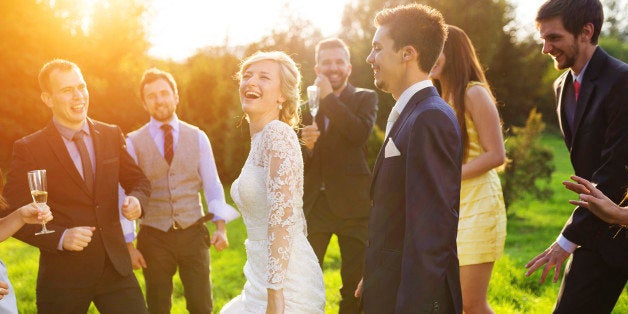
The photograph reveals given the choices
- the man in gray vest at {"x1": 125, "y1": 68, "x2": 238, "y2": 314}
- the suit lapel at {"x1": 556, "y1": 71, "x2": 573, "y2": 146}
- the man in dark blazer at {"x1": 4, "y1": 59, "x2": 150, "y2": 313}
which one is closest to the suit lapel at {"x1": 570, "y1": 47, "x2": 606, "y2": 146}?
the suit lapel at {"x1": 556, "y1": 71, "x2": 573, "y2": 146}

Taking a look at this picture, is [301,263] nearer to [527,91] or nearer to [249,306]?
[249,306]

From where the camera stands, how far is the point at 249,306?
334cm

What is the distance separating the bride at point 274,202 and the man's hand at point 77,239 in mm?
1117

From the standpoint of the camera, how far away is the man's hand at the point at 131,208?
437cm

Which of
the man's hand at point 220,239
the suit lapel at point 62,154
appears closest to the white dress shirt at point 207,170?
the man's hand at point 220,239

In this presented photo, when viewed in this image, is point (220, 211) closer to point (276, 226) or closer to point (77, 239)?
point (77, 239)

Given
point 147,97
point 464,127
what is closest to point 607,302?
point 464,127

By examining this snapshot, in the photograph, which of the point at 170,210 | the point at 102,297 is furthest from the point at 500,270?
the point at 102,297

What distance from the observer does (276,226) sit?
318 centimetres

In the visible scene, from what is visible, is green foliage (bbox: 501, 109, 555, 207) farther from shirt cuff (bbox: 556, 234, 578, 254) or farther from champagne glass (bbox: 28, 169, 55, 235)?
champagne glass (bbox: 28, 169, 55, 235)

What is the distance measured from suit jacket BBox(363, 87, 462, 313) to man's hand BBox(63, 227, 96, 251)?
2045mm

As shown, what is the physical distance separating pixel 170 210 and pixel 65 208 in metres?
1.15

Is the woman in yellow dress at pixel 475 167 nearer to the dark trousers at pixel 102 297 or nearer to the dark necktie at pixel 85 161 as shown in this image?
the dark trousers at pixel 102 297

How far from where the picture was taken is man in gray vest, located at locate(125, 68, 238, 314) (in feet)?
17.1
